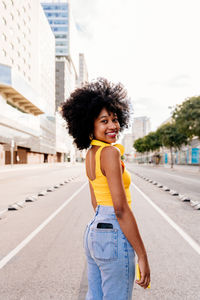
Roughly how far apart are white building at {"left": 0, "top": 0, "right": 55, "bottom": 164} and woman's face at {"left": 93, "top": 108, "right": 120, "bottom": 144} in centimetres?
3862

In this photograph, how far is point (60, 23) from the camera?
136 meters

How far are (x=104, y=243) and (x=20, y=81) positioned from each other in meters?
55.3

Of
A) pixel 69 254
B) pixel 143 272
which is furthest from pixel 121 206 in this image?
pixel 69 254

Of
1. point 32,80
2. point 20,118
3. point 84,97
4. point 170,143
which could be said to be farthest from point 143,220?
point 32,80

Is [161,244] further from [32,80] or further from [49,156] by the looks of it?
[49,156]

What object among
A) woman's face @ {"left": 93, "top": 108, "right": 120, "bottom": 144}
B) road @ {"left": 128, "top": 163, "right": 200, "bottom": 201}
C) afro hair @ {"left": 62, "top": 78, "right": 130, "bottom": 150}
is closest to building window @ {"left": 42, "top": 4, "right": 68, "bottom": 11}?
road @ {"left": 128, "top": 163, "right": 200, "bottom": 201}

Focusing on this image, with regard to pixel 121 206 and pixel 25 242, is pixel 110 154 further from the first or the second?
pixel 25 242

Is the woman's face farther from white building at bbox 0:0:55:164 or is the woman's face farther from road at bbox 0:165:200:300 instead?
white building at bbox 0:0:55:164

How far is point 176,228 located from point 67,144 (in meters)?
123

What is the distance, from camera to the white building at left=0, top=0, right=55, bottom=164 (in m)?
47.7

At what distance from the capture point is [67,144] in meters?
128

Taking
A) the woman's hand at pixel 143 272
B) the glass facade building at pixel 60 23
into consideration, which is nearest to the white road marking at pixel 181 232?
the woman's hand at pixel 143 272

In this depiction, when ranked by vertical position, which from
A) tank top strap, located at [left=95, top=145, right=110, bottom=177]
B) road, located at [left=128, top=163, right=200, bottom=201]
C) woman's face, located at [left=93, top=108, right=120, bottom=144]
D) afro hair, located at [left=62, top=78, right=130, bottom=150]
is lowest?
road, located at [left=128, top=163, right=200, bottom=201]

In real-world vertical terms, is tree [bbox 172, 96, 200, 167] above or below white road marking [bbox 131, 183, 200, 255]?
above
